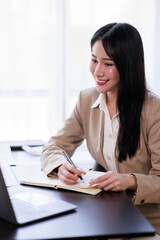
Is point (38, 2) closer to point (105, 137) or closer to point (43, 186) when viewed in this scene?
point (105, 137)

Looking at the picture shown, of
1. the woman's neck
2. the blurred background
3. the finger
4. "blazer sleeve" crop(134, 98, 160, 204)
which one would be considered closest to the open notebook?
the finger

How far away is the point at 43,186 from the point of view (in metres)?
1.31

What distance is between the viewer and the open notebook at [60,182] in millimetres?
1271

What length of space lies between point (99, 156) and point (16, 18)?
2106mm

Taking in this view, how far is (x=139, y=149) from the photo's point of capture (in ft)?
5.15

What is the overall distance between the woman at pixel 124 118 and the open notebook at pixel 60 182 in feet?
0.15

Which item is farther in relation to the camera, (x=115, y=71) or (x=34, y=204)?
(x=115, y=71)

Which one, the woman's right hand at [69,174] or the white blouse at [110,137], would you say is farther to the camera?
the white blouse at [110,137]

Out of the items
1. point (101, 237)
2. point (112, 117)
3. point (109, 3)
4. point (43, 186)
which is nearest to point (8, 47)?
point (109, 3)

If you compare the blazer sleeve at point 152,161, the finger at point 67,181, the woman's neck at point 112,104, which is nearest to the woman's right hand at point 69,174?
the finger at point 67,181

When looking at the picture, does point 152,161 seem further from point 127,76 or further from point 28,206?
point 28,206

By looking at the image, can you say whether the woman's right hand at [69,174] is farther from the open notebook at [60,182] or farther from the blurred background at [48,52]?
the blurred background at [48,52]

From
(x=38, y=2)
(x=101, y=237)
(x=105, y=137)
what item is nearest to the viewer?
(x=101, y=237)

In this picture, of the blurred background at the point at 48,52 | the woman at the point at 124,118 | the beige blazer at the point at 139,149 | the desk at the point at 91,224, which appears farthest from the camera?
the blurred background at the point at 48,52
